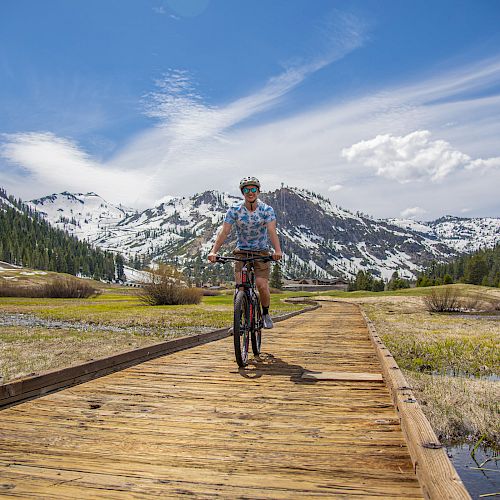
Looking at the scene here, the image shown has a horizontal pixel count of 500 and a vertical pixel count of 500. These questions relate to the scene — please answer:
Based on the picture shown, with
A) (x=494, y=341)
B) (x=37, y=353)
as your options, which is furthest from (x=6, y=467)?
(x=494, y=341)

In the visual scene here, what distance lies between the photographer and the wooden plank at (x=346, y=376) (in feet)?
20.5

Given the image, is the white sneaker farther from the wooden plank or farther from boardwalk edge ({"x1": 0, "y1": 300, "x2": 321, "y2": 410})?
boardwalk edge ({"x1": 0, "y1": 300, "x2": 321, "y2": 410})

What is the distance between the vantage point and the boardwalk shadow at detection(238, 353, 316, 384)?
6.55 m

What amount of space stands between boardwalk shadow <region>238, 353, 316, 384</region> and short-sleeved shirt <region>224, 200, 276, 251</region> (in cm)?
205

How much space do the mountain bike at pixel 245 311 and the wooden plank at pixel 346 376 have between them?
44.3 inches

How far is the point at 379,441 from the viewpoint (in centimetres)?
371

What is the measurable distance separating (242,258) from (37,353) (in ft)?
21.2

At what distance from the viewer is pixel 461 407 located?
6.82 m

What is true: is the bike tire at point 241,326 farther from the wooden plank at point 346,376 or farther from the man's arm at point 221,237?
the wooden plank at point 346,376

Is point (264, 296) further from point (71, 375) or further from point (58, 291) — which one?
point (58, 291)

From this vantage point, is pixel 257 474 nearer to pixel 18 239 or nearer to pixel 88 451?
pixel 88 451

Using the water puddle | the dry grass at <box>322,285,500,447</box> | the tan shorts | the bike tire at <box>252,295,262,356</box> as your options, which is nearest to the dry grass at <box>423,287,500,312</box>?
the dry grass at <box>322,285,500,447</box>

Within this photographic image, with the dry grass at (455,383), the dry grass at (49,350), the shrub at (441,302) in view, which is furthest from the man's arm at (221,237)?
the shrub at (441,302)

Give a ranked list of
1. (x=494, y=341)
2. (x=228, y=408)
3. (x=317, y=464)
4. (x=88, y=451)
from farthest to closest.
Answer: (x=494, y=341)
(x=228, y=408)
(x=88, y=451)
(x=317, y=464)
